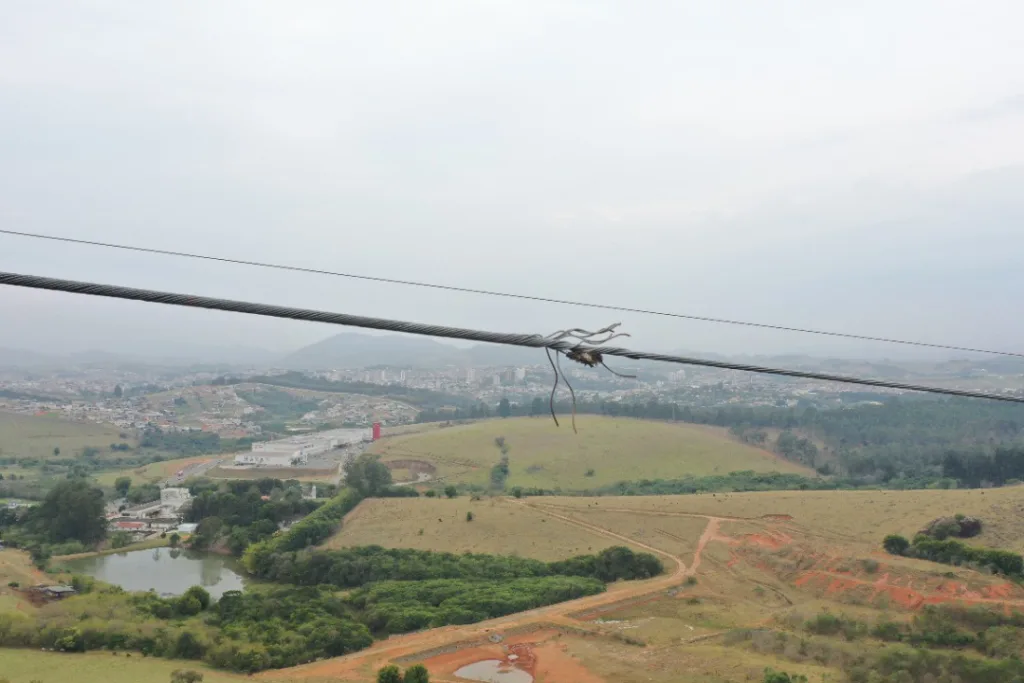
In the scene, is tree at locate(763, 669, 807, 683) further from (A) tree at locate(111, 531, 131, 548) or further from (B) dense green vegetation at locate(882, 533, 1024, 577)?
(A) tree at locate(111, 531, 131, 548)

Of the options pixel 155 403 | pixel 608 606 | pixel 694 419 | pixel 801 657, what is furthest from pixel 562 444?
pixel 155 403

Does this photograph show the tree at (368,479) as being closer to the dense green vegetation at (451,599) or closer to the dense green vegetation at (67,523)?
the dense green vegetation at (67,523)

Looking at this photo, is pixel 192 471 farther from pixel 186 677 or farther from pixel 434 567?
pixel 186 677

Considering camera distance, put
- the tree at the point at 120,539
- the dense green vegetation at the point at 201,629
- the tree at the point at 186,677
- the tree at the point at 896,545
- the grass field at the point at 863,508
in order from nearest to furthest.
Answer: the tree at the point at 186,677
the dense green vegetation at the point at 201,629
the tree at the point at 896,545
the grass field at the point at 863,508
the tree at the point at 120,539

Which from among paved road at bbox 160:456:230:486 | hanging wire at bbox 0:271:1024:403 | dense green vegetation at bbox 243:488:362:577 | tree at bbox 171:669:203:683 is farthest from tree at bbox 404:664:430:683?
paved road at bbox 160:456:230:486

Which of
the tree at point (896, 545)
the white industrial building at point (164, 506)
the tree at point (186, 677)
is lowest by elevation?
the white industrial building at point (164, 506)

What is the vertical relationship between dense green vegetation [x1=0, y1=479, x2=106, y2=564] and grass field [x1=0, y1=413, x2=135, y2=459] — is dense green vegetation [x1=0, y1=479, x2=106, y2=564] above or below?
above

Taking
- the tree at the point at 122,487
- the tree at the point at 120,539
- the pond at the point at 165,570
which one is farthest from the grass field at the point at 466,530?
the tree at the point at 122,487

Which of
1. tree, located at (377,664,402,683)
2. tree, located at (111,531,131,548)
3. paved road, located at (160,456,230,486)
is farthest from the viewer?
paved road, located at (160,456,230,486)
